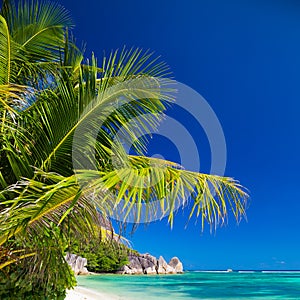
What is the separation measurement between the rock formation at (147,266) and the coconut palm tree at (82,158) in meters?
33.8

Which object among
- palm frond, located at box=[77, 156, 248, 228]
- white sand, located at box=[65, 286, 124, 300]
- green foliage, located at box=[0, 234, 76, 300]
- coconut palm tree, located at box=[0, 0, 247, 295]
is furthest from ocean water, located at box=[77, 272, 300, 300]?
palm frond, located at box=[77, 156, 248, 228]

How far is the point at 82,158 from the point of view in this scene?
3547 mm

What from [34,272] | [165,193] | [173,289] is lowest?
[34,272]

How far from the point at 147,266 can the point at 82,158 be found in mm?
37213

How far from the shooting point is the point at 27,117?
3742 millimetres

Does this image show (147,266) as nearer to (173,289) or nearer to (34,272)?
(173,289)

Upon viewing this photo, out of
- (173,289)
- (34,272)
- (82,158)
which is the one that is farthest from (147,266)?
(82,158)

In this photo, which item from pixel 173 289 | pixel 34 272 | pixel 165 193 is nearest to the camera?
pixel 165 193

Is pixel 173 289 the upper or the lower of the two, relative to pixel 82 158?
upper

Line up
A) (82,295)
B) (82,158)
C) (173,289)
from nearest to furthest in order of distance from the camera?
1. (82,158)
2. (82,295)
3. (173,289)

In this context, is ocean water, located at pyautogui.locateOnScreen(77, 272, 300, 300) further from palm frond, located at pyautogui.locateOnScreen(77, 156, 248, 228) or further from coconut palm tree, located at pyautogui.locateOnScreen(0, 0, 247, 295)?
palm frond, located at pyautogui.locateOnScreen(77, 156, 248, 228)

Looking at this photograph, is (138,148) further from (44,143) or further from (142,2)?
(142,2)

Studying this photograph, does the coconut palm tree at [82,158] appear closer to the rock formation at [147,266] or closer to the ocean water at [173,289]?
the ocean water at [173,289]

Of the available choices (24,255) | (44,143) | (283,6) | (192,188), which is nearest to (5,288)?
(24,255)
